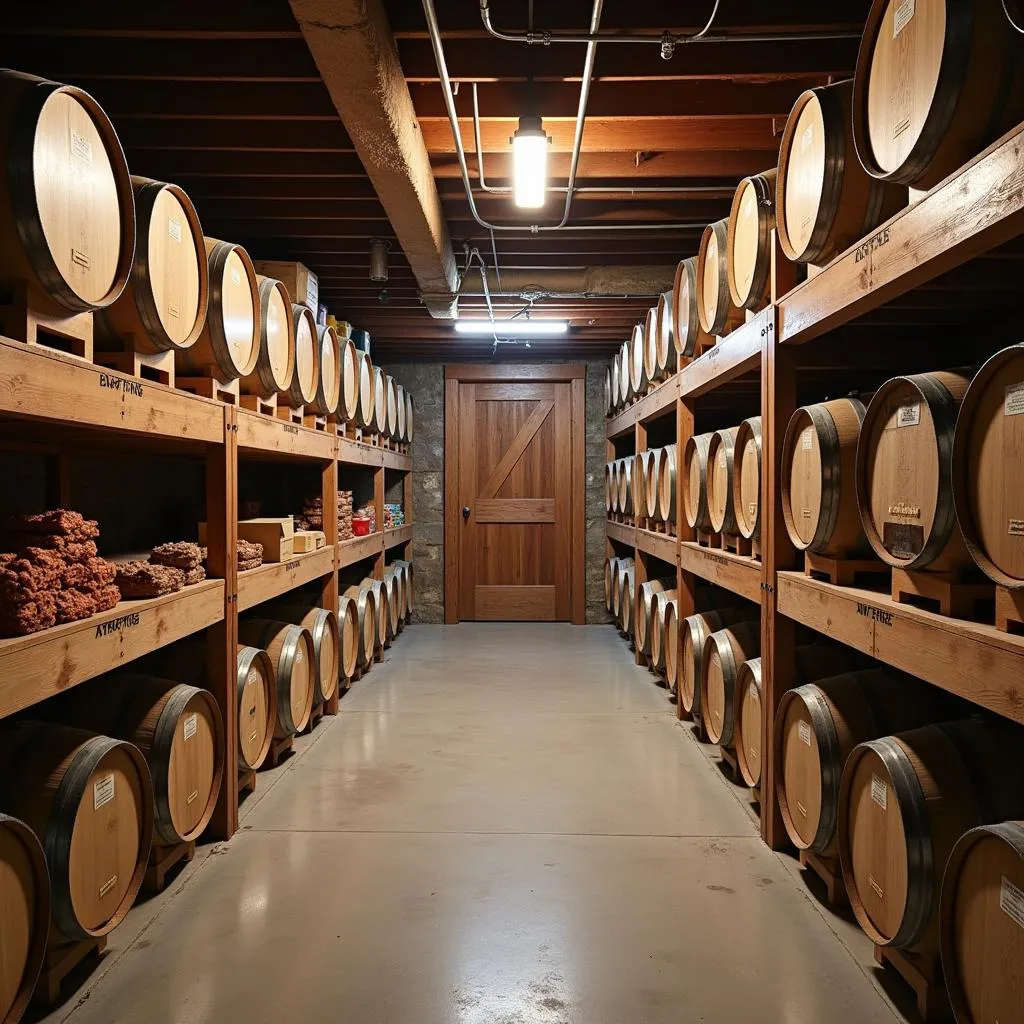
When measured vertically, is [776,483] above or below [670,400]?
below

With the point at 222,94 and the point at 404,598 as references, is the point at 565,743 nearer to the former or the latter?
the point at 222,94

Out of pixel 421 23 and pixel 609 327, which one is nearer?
pixel 421 23

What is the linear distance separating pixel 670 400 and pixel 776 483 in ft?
7.69

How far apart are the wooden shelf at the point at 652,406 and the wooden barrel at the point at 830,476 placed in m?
2.43

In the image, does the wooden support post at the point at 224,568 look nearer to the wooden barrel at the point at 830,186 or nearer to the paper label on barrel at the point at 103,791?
the paper label on barrel at the point at 103,791

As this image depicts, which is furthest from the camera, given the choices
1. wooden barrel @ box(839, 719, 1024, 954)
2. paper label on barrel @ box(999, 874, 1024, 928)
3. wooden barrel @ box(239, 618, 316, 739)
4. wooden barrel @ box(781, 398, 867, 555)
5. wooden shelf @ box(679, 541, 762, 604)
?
wooden barrel @ box(239, 618, 316, 739)

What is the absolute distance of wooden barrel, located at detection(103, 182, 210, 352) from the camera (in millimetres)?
2676

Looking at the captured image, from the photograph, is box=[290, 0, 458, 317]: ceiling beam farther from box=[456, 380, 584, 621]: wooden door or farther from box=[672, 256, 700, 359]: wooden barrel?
box=[456, 380, 584, 621]: wooden door

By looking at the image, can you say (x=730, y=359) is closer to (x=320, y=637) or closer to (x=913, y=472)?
(x=913, y=472)

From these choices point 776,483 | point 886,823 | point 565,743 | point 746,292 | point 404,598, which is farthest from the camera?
point 404,598

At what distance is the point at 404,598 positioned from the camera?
9.01 meters

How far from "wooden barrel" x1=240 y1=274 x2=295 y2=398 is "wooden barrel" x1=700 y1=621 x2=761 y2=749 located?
267cm

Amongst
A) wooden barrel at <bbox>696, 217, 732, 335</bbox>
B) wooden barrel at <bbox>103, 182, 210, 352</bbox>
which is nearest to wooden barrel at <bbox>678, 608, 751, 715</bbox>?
wooden barrel at <bbox>696, 217, 732, 335</bbox>

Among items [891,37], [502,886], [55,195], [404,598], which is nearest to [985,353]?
[891,37]
